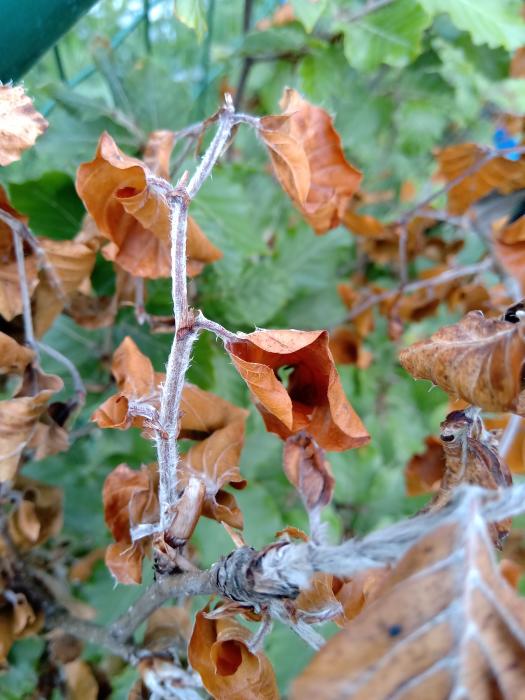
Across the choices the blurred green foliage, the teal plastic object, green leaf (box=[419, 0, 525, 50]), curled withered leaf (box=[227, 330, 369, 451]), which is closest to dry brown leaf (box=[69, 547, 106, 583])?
the blurred green foliage

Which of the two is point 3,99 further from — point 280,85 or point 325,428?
point 280,85

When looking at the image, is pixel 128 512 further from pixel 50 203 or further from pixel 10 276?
pixel 50 203

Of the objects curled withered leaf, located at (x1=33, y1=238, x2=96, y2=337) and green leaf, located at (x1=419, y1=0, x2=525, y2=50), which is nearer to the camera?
curled withered leaf, located at (x1=33, y1=238, x2=96, y2=337)

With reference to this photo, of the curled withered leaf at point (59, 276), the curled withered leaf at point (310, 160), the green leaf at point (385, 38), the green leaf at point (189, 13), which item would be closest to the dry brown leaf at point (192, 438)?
the curled withered leaf at point (59, 276)

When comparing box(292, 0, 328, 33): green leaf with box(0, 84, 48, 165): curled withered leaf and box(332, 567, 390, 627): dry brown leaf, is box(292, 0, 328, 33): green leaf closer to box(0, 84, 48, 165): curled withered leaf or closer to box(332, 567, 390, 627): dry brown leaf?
box(0, 84, 48, 165): curled withered leaf

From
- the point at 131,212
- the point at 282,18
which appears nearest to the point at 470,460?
the point at 131,212

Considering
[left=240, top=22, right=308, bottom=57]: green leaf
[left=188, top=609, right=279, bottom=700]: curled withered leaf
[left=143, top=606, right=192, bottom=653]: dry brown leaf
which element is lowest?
[left=143, top=606, right=192, bottom=653]: dry brown leaf

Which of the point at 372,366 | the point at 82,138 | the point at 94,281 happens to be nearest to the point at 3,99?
the point at 94,281
